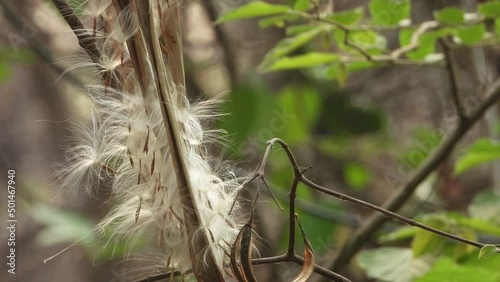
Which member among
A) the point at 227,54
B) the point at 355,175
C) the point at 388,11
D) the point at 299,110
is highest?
the point at 388,11

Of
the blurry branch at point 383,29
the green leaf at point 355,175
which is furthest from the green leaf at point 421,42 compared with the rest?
the green leaf at point 355,175

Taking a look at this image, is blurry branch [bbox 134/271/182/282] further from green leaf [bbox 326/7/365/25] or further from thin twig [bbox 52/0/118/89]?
green leaf [bbox 326/7/365/25]

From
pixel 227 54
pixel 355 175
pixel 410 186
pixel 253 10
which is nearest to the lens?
pixel 253 10

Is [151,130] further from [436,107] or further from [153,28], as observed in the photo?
[436,107]

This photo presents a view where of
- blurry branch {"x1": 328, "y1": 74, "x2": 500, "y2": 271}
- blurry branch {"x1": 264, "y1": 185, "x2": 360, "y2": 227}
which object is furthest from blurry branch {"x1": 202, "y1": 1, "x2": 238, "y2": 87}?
blurry branch {"x1": 328, "y1": 74, "x2": 500, "y2": 271}

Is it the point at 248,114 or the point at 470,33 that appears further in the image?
the point at 248,114

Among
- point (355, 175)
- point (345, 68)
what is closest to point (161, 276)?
point (345, 68)

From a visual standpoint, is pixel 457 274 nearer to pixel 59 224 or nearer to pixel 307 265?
pixel 307 265

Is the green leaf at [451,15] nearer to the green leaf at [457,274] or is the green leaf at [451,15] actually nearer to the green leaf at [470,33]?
the green leaf at [470,33]
